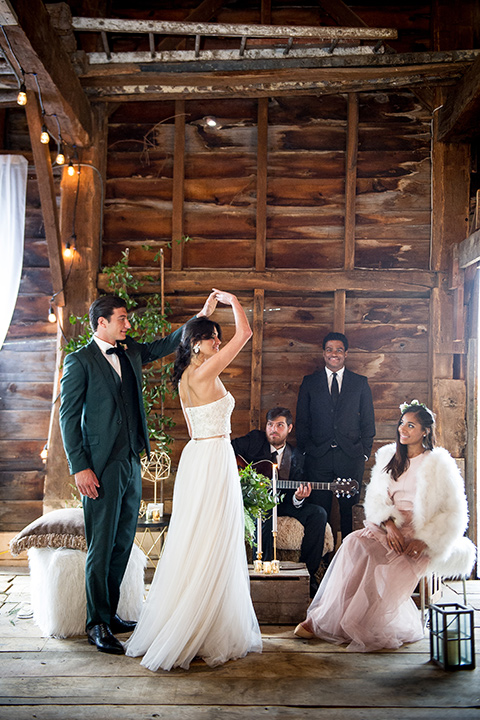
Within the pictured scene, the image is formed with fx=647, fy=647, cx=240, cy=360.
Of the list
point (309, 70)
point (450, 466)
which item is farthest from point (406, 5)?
point (450, 466)

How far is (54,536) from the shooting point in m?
3.92

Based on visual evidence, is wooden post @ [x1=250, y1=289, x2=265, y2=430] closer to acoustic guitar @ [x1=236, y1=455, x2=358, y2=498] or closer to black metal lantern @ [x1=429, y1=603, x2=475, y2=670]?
acoustic guitar @ [x1=236, y1=455, x2=358, y2=498]

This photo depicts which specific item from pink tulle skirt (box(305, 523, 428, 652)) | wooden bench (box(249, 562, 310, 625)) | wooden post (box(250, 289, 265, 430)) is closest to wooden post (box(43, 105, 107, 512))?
wooden post (box(250, 289, 265, 430))

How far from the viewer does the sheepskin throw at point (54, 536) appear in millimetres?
3895

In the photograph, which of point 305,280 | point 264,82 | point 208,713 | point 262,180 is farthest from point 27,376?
point 208,713

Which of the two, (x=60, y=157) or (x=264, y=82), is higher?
(x=264, y=82)

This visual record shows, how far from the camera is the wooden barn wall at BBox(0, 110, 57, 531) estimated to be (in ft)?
18.9

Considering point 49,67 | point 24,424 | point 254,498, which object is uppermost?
point 49,67

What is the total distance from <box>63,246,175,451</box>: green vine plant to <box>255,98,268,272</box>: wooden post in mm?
975

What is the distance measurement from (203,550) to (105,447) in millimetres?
815

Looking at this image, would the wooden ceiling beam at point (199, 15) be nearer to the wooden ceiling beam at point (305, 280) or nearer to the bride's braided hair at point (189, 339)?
the wooden ceiling beam at point (305, 280)

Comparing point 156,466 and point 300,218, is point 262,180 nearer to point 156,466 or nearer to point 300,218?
point 300,218

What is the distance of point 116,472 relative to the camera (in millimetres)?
3613

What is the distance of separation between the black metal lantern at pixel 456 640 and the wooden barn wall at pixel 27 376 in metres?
3.77
